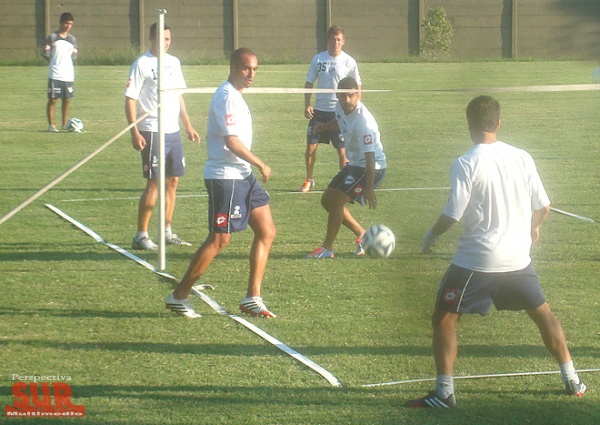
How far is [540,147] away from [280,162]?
454cm

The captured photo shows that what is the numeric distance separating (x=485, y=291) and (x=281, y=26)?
36.5m

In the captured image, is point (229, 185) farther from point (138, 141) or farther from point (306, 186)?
point (306, 186)

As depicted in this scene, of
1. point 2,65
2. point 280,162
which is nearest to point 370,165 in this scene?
point 280,162

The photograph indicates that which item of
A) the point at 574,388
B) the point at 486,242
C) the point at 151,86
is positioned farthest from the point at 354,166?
the point at 574,388

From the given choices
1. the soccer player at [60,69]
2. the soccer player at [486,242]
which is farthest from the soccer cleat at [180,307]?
the soccer player at [60,69]

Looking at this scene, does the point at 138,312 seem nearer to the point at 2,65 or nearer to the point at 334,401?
the point at 334,401

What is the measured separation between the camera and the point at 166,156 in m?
9.63

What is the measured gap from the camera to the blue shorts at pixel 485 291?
5.43 metres

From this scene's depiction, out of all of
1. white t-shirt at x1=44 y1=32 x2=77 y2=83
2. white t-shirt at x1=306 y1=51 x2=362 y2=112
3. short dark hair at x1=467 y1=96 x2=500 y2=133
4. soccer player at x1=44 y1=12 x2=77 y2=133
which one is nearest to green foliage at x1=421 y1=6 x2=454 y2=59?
soccer player at x1=44 y1=12 x2=77 y2=133

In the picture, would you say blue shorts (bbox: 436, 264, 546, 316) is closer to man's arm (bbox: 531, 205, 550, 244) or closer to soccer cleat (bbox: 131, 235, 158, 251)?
man's arm (bbox: 531, 205, 550, 244)

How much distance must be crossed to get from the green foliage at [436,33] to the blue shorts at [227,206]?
34.5m

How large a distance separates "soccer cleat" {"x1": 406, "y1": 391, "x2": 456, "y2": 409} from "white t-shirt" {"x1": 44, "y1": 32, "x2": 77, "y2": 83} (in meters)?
15.6

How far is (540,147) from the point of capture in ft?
56.5

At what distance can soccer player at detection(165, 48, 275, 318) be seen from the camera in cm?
719
